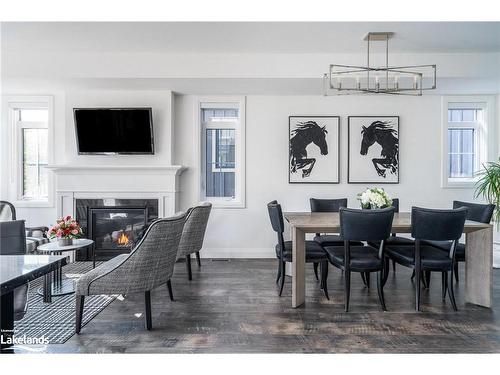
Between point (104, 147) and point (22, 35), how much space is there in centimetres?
163

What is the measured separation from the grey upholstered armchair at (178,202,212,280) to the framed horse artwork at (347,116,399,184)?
2512 millimetres

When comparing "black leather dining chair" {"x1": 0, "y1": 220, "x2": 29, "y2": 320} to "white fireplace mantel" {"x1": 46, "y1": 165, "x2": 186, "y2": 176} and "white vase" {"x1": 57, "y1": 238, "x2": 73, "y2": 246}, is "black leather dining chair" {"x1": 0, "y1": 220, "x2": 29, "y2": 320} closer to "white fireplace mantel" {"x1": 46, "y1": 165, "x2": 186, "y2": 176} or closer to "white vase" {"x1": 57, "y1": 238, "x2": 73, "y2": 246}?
"white vase" {"x1": 57, "y1": 238, "x2": 73, "y2": 246}

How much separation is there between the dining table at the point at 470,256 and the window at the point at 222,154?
216cm

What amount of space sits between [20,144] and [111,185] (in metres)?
1.76

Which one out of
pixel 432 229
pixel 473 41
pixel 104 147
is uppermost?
pixel 473 41

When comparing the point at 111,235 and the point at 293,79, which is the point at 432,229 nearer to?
the point at 293,79

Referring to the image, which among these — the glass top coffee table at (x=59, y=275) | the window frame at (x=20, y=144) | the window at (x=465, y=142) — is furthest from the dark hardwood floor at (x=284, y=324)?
the window frame at (x=20, y=144)

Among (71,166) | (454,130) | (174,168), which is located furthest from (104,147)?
(454,130)

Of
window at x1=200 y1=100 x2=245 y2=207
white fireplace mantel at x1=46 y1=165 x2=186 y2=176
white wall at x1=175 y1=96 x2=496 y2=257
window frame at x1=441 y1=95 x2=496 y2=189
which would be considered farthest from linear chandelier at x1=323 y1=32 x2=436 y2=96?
white fireplace mantel at x1=46 y1=165 x2=186 y2=176

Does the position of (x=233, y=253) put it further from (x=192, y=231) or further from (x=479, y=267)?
(x=479, y=267)

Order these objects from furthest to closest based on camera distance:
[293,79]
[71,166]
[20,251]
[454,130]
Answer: [454,130] → [71,166] → [293,79] → [20,251]

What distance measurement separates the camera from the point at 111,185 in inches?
195

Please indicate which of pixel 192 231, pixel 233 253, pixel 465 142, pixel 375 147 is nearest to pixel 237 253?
pixel 233 253

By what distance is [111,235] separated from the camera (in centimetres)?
504
